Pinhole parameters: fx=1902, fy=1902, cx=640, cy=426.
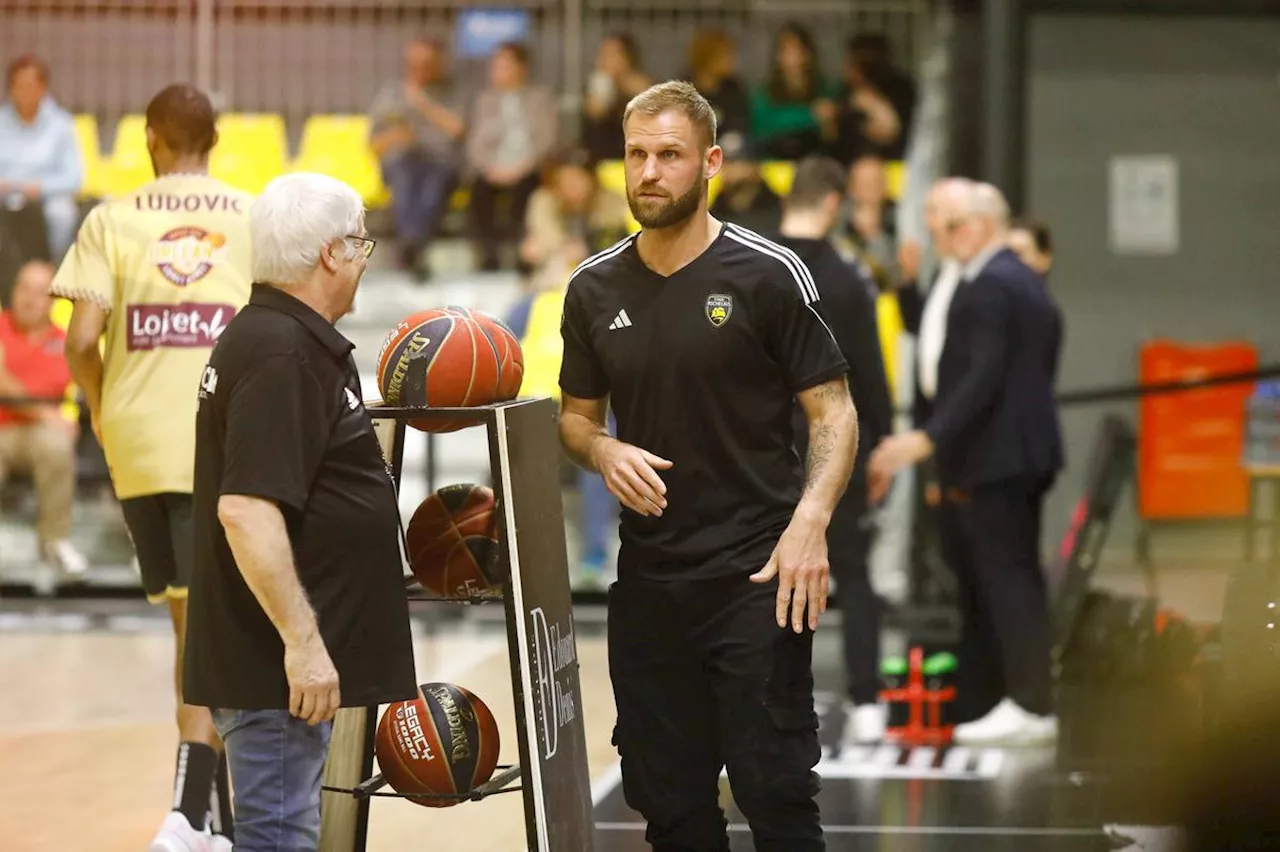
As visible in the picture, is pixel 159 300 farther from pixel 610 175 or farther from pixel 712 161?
pixel 610 175

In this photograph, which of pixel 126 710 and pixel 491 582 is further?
pixel 126 710

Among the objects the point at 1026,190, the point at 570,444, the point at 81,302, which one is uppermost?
the point at 1026,190

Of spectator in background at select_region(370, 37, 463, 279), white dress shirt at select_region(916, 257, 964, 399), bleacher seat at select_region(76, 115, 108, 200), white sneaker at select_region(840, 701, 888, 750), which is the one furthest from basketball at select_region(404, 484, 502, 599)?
bleacher seat at select_region(76, 115, 108, 200)

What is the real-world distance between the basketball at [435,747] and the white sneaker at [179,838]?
0.95 m

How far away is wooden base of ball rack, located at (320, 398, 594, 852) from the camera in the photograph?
176 inches

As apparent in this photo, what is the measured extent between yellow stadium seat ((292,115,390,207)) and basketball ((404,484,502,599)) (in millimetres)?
7706

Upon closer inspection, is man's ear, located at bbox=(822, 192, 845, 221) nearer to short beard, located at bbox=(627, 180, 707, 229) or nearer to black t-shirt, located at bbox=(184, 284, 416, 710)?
short beard, located at bbox=(627, 180, 707, 229)

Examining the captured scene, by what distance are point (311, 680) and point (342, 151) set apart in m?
8.81

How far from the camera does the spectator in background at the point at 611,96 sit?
37.8 ft

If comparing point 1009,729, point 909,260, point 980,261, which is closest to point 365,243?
point 980,261

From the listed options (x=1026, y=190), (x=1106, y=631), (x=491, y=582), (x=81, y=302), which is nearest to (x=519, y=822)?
(x=491, y=582)

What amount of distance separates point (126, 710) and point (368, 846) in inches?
101

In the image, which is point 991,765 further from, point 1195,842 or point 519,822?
point 519,822

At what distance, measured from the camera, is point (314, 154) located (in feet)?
40.2
